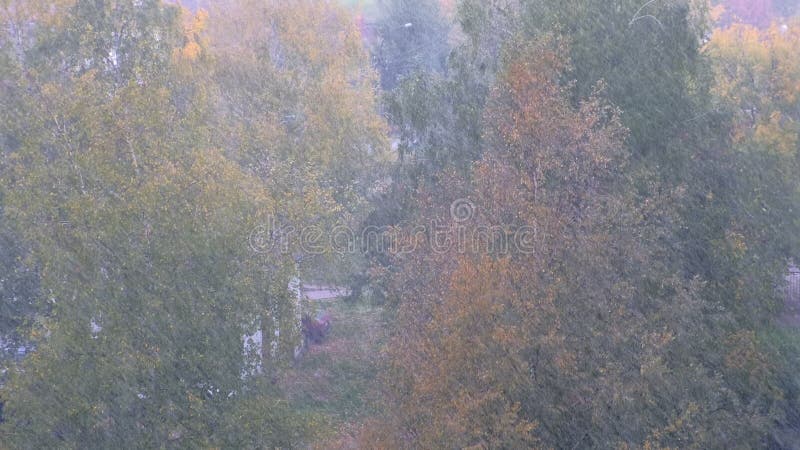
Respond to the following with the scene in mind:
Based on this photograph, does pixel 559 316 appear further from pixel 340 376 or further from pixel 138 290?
pixel 340 376

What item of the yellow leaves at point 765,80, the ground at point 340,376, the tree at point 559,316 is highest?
the yellow leaves at point 765,80

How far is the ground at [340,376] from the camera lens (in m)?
13.7

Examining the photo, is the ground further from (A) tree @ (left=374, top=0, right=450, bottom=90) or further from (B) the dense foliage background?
(A) tree @ (left=374, top=0, right=450, bottom=90)

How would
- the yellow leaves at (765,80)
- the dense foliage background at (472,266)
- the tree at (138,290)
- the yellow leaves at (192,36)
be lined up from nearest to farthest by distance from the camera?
the dense foliage background at (472,266)
the tree at (138,290)
the yellow leaves at (192,36)
the yellow leaves at (765,80)

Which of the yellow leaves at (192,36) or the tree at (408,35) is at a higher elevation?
the tree at (408,35)

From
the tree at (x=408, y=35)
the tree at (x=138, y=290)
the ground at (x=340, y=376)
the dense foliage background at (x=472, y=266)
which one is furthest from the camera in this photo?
the tree at (x=408, y=35)

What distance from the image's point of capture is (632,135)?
1114 cm

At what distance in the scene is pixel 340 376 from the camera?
17.1m

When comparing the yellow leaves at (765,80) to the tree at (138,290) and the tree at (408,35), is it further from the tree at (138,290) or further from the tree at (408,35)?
the tree at (138,290)

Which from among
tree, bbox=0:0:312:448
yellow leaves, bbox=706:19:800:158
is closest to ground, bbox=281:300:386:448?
tree, bbox=0:0:312:448

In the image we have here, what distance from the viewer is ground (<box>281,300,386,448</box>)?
13727mm

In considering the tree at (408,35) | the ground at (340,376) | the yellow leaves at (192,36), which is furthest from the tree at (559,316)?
the tree at (408,35)

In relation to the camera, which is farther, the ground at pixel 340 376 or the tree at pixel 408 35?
the tree at pixel 408 35

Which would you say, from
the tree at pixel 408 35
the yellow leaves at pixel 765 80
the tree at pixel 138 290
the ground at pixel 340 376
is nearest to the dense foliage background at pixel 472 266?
the tree at pixel 138 290
